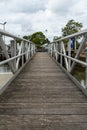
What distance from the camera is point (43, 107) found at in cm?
367

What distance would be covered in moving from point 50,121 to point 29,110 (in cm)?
49

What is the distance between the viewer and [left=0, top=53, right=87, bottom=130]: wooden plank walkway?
3002mm

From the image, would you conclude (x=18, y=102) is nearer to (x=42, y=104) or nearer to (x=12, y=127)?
(x=42, y=104)

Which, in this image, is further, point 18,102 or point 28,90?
point 28,90

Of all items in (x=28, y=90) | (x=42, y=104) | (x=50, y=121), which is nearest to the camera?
(x=50, y=121)

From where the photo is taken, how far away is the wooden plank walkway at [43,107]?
3002 mm

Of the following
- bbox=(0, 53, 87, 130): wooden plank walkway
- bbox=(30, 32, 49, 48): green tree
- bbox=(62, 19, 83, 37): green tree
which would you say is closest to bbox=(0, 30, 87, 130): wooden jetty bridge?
bbox=(0, 53, 87, 130): wooden plank walkway

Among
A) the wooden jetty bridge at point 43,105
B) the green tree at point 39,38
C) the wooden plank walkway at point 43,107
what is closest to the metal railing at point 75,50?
the wooden jetty bridge at point 43,105

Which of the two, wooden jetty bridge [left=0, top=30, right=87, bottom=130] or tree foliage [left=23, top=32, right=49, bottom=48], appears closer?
wooden jetty bridge [left=0, top=30, right=87, bottom=130]

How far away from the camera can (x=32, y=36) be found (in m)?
63.3

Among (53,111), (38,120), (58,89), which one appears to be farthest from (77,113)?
(58,89)

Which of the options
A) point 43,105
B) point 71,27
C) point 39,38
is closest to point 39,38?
point 39,38

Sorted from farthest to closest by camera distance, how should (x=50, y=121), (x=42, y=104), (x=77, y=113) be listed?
(x=42, y=104), (x=77, y=113), (x=50, y=121)

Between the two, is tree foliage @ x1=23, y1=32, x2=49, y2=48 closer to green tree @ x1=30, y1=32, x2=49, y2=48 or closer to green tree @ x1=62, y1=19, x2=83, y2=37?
green tree @ x1=30, y1=32, x2=49, y2=48
